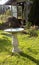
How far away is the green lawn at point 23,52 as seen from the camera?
28.0 ft

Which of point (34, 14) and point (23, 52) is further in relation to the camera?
point (34, 14)

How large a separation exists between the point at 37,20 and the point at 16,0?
433 centimetres

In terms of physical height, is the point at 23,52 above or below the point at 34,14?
above

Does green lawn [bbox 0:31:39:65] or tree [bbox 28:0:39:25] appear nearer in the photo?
green lawn [bbox 0:31:39:65]

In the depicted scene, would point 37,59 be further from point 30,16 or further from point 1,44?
point 30,16

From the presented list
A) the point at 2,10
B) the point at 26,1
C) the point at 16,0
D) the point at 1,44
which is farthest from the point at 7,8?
the point at 1,44

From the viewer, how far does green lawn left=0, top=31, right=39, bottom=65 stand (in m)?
8.54

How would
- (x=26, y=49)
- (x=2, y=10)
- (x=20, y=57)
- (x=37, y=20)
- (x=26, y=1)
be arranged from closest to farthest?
(x=20, y=57) < (x=26, y=49) < (x=37, y=20) < (x=26, y=1) < (x=2, y=10)

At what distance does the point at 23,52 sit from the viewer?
977 centimetres

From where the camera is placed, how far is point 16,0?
21.1 meters

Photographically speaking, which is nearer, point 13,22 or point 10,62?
point 10,62

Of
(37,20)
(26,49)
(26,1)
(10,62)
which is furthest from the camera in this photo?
(26,1)

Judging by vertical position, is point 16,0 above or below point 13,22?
above

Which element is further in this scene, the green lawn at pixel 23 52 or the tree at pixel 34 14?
the tree at pixel 34 14
